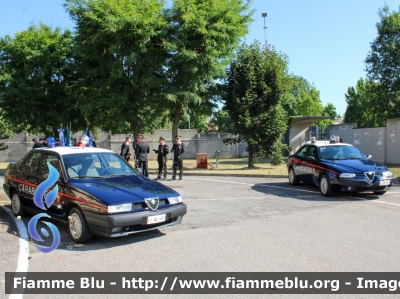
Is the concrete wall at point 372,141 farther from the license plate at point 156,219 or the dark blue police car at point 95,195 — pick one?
the license plate at point 156,219

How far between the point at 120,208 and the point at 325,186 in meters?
6.79

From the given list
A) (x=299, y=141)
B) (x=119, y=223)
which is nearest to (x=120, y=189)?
(x=119, y=223)

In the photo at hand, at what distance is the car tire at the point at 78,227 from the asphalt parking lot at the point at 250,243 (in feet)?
0.46

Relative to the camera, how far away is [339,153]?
12.1 metres

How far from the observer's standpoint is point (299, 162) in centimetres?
1305

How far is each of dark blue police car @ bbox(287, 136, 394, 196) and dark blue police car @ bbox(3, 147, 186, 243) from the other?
536 centimetres

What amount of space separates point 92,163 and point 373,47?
2220 centimetres

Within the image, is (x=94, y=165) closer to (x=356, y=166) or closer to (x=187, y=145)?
(x=356, y=166)

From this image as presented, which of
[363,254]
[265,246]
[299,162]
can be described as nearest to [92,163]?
[265,246]

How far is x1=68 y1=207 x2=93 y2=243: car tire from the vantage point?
6.32 metres

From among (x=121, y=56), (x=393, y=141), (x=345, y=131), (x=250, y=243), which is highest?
(x=121, y=56)

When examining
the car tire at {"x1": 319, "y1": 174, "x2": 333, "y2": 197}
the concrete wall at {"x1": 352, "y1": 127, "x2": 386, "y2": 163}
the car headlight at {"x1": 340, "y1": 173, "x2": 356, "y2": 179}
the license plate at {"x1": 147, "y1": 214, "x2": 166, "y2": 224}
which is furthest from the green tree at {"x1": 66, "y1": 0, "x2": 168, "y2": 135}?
the license plate at {"x1": 147, "y1": 214, "x2": 166, "y2": 224}

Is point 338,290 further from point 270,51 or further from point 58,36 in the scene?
point 58,36

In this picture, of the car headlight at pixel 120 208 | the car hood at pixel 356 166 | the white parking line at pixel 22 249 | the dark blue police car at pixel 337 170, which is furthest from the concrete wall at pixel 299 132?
the car headlight at pixel 120 208
